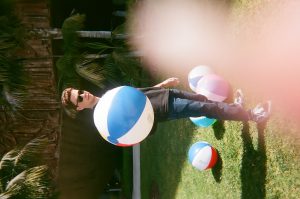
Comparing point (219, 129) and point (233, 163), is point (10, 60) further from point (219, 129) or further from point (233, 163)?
point (233, 163)

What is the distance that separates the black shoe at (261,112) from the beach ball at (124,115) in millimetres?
1117

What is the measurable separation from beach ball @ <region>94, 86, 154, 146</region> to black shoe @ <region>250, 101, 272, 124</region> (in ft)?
3.66

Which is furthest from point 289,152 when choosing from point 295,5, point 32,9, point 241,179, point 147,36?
point 32,9

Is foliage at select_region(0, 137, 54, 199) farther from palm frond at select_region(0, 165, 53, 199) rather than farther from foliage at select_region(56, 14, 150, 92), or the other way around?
foliage at select_region(56, 14, 150, 92)

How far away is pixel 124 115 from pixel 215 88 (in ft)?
4.67

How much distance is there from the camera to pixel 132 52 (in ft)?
24.0

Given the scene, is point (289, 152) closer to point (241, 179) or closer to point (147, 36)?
point (241, 179)

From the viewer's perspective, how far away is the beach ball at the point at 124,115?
3.69 m

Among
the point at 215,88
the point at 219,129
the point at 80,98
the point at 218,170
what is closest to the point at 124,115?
the point at 80,98

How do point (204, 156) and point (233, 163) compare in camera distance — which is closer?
point (233, 163)

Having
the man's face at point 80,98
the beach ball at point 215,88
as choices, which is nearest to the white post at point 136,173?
the beach ball at point 215,88

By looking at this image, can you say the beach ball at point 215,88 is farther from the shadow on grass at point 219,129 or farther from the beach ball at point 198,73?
the shadow on grass at point 219,129

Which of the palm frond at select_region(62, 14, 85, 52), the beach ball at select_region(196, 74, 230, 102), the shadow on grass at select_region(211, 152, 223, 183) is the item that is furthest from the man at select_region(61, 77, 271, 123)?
the palm frond at select_region(62, 14, 85, 52)

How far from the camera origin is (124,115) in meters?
3.68
